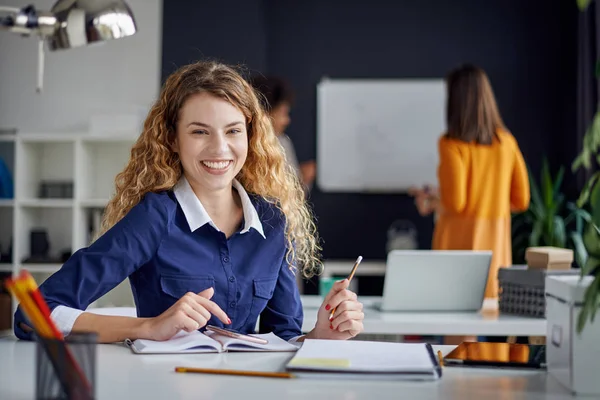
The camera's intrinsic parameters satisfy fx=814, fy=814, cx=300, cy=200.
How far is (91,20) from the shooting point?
2.25m

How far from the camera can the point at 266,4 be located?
19.1 feet

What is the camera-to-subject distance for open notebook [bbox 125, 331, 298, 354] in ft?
4.73

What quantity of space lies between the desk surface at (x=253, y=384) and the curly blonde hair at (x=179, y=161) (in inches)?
23.0

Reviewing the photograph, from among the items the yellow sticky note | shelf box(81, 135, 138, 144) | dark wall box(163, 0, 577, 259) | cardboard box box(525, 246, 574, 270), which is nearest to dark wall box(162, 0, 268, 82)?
dark wall box(163, 0, 577, 259)

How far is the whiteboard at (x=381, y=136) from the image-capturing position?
573 centimetres

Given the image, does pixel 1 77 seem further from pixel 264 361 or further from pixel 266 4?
pixel 264 361

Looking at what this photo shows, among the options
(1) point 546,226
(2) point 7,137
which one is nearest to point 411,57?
(1) point 546,226

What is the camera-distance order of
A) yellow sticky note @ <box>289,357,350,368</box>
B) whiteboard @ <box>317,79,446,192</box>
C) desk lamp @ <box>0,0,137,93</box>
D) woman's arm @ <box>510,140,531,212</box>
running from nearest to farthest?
1. yellow sticky note @ <box>289,357,350,368</box>
2. desk lamp @ <box>0,0,137,93</box>
3. woman's arm @ <box>510,140,531,212</box>
4. whiteboard @ <box>317,79,446,192</box>

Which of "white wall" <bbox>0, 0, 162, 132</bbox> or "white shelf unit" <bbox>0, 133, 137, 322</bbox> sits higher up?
"white wall" <bbox>0, 0, 162, 132</bbox>

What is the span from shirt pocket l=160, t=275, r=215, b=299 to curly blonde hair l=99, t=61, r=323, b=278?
0.71 ft

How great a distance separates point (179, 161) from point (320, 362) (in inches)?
33.5

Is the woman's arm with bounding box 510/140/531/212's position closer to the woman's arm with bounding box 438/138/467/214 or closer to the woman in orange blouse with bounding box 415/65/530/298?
the woman in orange blouse with bounding box 415/65/530/298

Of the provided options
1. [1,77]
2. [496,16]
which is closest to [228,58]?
[1,77]

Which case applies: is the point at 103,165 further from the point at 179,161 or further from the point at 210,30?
the point at 179,161
